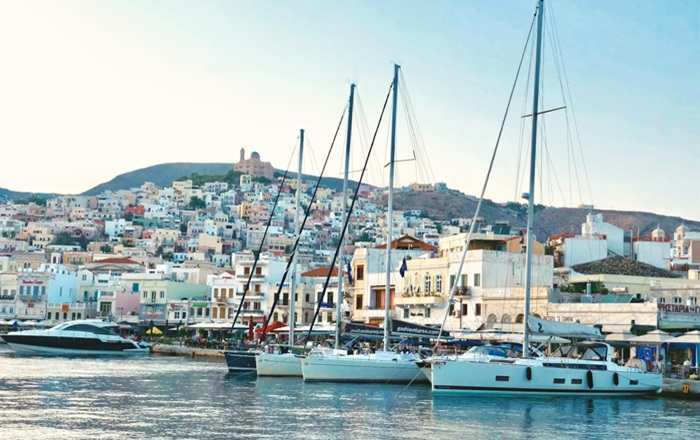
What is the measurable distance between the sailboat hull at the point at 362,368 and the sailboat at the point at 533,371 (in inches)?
119

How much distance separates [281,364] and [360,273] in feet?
86.4

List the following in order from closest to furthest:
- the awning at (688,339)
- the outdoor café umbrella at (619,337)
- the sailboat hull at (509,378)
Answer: the sailboat hull at (509,378) → the awning at (688,339) → the outdoor café umbrella at (619,337)

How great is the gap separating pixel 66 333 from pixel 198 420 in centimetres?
5002

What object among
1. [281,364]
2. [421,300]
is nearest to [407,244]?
[421,300]

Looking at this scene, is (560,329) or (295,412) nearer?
(295,412)

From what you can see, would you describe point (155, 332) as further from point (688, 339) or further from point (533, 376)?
point (533, 376)

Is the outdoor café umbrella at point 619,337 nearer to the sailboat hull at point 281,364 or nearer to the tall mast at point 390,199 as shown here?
the tall mast at point 390,199

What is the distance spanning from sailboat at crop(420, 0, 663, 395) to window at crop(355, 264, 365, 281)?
32435 millimetres

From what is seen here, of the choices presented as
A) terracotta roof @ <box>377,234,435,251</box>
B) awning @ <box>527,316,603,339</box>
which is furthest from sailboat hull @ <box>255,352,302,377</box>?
terracotta roof @ <box>377,234,435,251</box>

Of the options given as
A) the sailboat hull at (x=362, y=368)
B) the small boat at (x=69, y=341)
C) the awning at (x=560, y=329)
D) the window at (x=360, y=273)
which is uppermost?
the window at (x=360, y=273)

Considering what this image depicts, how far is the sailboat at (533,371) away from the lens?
41219 millimetres

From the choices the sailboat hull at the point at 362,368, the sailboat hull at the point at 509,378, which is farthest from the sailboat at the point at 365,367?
the sailboat hull at the point at 509,378

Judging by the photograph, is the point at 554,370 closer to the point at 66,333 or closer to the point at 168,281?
the point at 66,333

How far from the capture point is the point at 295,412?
35.9m
